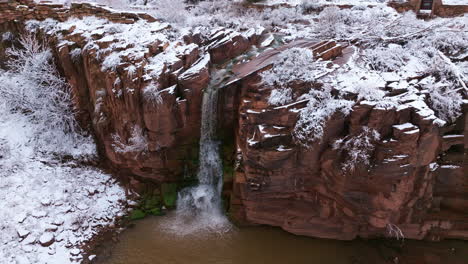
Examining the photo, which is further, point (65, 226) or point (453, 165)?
point (65, 226)

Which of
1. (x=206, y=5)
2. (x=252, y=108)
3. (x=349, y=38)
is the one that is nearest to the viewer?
(x=252, y=108)

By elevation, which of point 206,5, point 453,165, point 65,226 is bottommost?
point 65,226

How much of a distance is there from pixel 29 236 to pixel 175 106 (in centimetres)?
635

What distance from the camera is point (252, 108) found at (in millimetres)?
9438

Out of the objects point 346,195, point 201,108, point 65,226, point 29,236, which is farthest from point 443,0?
point 29,236

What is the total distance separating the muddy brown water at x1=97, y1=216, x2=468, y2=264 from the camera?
29.9 ft

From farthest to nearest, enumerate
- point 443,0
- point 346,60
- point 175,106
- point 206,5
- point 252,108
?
point 206,5 → point 443,0 → point 346,60 → point 175,106 → point 252,108

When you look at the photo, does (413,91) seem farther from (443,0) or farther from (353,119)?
(443,0)

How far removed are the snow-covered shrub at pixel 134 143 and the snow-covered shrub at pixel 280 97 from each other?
4.75 metres

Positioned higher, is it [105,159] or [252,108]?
[252,108]

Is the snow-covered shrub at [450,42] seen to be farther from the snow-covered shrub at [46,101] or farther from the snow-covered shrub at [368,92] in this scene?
the snow-covered shrub at [46,101]

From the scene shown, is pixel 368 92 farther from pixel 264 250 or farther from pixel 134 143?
pixel 134 143

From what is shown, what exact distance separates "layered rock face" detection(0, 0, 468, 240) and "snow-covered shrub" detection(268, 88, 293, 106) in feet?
0.64

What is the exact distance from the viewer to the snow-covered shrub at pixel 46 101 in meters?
12.6
